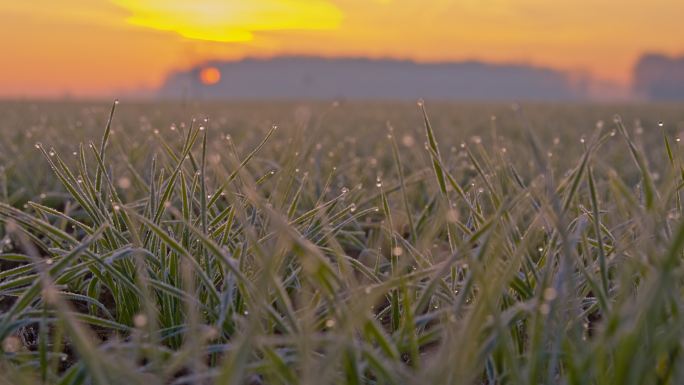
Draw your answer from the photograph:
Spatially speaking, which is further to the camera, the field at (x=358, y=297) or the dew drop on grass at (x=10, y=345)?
the dew drop on grass at (x=10, y=345)

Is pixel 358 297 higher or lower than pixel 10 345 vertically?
higher

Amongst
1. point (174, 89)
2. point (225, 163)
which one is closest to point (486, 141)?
point (225, 163)

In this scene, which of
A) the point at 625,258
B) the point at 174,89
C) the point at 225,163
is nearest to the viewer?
the point at 625,258

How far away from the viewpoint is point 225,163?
2035 mm

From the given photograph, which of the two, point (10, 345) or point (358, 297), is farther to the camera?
point (10, 345)

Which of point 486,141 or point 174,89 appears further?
point 174,89

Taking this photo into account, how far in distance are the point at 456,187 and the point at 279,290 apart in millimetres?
377

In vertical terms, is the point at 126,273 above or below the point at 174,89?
Result: above

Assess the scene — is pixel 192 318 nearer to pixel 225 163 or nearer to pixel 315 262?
pixel 315 262

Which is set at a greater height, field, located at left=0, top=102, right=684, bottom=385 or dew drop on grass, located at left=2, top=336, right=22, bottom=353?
field, located at left=0, top=102, right=684, bottom=385

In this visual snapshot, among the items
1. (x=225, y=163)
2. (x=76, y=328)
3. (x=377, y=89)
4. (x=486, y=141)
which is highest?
(x=76, y=328)

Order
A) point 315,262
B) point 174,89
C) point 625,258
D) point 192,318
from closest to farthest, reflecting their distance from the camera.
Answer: point 192,318
point 315,262
point 625,258
point 174,89

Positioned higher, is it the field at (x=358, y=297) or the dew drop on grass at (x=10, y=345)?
the field at (x=358, y=297)

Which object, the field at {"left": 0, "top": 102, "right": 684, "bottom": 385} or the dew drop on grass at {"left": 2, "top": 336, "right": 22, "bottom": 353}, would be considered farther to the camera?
the dew drop on grass at {"left": 2, "top": 336, "right": 22, "bottom": 353}
